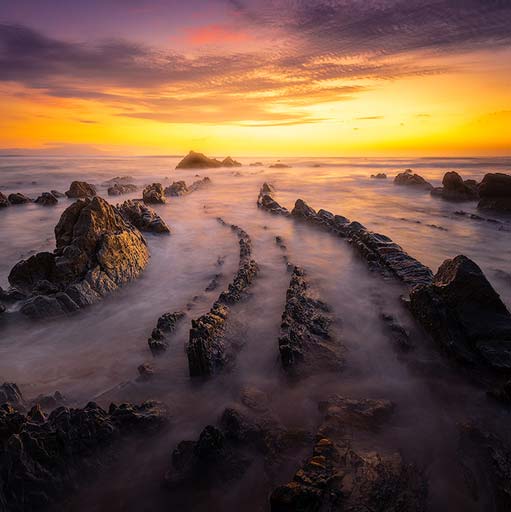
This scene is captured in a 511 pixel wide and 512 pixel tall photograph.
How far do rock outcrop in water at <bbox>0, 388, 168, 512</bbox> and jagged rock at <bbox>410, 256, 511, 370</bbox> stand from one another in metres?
4.48

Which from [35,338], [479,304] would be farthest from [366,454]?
[35,338]

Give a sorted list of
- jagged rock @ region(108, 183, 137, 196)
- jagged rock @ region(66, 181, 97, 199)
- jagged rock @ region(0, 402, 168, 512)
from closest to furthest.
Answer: jagged rock @ region(0, 402, 168, 512) → jagged rock @ region(66, 181, 97, 199) → jagged rock @ region(108, 183, 137, 196)

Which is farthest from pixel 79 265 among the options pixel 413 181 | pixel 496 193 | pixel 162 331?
pixel 413 181

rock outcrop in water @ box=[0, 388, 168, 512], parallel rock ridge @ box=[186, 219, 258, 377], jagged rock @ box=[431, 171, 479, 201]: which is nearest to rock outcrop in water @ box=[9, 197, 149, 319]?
parallel rock ridge @ box=[186, 219, 258, 377]

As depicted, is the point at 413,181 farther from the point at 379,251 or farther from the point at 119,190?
the point at 119,190

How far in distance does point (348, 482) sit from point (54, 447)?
289cm

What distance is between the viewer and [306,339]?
541 centimetres

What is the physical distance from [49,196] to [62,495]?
849 inches

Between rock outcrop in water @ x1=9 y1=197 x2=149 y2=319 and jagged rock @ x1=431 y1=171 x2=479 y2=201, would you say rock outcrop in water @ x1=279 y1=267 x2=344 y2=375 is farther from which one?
jagged rock @ x1=431 y1=171 x2=479 y2=201

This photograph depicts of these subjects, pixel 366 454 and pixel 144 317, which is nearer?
pixel 366 454

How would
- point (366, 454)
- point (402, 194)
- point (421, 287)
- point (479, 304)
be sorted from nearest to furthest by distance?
point (366, 454), point (479, 304), point (421, 287), point (402, 194)

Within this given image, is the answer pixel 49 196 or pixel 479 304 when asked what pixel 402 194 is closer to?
pixel 479 304

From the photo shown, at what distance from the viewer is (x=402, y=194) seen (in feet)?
87.8

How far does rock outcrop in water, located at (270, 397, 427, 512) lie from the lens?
272 centimetres
